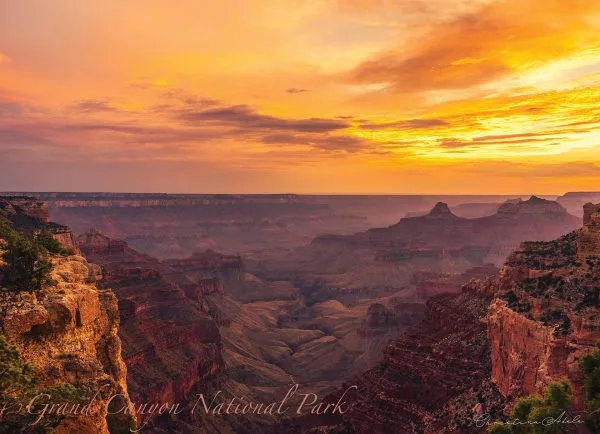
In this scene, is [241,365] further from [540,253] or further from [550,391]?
[550,391]

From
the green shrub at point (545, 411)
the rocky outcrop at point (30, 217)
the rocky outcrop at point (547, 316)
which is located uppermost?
the rocky outcrop at point (30, 217)

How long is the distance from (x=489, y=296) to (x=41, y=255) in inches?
2006

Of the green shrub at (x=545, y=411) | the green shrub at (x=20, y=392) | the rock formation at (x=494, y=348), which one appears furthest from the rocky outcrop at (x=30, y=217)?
the green shrub at (x=545, y=411)

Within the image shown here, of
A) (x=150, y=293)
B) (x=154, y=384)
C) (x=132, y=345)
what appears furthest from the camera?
(x=150, y=293)

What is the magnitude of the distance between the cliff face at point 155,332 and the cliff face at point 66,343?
4137 centimetres

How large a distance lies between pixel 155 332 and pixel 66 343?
59968mm

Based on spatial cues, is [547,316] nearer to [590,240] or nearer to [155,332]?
[590,240]

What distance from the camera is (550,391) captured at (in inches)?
1163

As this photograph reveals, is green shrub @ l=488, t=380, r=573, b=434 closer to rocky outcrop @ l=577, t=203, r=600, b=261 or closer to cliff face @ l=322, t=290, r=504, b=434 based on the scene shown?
cliff face @ l=322, t=290, r=504, b=434

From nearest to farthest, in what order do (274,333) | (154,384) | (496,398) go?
(496,398), (154,384), (274,333)

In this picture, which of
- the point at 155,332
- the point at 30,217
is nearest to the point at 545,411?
the point at 155,332

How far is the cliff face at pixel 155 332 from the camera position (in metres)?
70.0

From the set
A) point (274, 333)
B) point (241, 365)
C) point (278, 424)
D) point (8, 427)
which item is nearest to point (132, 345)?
point (278, 424)

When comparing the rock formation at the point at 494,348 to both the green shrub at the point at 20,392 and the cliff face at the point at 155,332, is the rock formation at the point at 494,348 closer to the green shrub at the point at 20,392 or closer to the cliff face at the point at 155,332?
the cliff face at the point at 155,332
